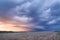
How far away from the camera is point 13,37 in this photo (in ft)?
10.9

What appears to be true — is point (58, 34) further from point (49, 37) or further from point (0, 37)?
point (0, 37)

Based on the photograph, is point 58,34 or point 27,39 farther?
point 58,34

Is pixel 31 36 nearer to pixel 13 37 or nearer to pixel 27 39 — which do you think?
pixel 27 39

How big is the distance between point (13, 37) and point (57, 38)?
1.04 meters

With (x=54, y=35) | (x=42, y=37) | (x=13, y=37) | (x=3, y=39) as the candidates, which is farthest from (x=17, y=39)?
(x=54, y=35)

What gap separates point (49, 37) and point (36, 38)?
31cm

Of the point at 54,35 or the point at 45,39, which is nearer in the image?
the point at 45,39

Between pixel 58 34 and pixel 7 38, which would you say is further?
pixel 58 34

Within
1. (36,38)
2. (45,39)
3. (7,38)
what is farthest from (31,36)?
(7,38)

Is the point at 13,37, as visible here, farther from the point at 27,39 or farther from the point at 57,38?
the point at 57,38

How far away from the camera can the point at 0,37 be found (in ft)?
11.1

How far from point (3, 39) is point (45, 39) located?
0.97 meters

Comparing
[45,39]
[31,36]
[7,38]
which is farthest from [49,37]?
[7,38]

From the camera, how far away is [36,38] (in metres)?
3.33
